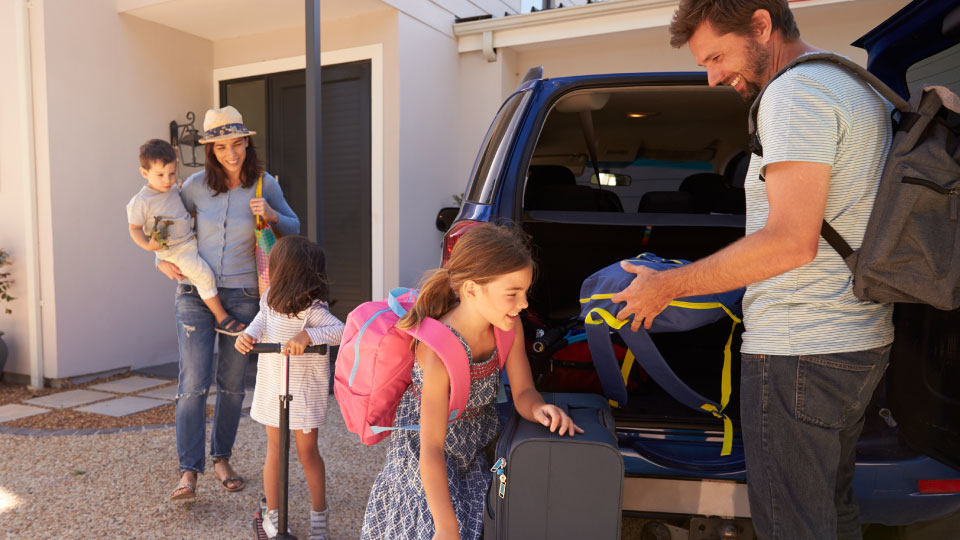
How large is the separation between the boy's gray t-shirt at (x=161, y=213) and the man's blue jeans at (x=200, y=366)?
10.0 inches

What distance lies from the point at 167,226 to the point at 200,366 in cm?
67

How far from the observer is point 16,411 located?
4918 mm

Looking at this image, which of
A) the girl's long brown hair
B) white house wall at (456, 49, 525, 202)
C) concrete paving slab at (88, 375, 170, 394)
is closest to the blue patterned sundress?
the girl's long brown hair

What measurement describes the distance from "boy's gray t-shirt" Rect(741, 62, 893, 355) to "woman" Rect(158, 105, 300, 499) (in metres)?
2.36

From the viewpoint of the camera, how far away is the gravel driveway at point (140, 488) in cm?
303

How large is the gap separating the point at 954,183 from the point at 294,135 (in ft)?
21.2

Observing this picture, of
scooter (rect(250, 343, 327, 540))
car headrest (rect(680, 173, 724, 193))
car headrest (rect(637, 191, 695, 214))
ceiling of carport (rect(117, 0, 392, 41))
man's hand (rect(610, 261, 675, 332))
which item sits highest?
ceiling of carport (rect(117, 0, 392, 41))

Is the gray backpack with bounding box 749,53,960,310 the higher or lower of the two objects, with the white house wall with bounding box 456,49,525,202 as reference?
lower

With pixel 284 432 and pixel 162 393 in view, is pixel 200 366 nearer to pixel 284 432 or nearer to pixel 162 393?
pixel 284 432

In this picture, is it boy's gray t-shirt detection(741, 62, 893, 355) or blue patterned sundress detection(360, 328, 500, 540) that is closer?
boy's gray t-shirt detection(741, 62, 893, 355)

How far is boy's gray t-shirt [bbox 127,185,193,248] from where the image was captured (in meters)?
3.13

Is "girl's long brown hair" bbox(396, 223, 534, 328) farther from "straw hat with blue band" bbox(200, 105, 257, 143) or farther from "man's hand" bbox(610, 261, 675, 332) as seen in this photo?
"straw hat with blue band" bbox(200, 105, 257, 143)

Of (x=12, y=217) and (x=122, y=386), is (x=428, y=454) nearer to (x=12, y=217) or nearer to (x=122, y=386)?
(x=122, y=386)

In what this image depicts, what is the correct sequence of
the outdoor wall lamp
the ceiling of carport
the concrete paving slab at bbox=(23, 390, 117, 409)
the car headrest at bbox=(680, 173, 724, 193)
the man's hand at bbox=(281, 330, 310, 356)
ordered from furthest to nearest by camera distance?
the outdoor wall lamp → the ceiling of carport → the concrete paving slab at bbox=(23, 390, 117, 409) → the car headrest at bbox=(680, 173, 724, 193) → the man's hand at bbox=(281, 330, 310, 356)
